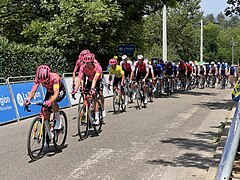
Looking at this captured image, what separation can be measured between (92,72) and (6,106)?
3.49 metres

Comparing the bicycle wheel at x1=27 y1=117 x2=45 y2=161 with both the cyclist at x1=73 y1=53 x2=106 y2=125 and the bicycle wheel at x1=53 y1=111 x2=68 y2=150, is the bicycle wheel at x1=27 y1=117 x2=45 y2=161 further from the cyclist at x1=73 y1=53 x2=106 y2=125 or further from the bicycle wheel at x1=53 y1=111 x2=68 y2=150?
the cyclist at x1=73 y1=53 x2=106 y2=125

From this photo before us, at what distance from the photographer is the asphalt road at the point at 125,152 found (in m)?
6.60

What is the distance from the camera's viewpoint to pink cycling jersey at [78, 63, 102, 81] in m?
9.68

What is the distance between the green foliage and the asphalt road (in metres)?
7.08

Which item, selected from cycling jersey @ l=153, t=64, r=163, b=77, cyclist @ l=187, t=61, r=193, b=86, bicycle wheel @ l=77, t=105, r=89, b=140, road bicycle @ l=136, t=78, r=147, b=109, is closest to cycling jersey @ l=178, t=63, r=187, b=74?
cyclist @ l=187, t=61, r=193, b=86

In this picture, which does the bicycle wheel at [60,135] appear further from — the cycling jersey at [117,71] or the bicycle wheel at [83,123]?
the cycling jersey at [117,71]

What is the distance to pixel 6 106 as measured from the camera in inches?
472

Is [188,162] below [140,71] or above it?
below

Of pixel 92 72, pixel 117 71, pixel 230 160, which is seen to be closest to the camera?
pixel 230 160

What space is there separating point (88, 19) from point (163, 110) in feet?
32.2

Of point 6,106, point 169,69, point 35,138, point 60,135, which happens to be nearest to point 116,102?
point 6,106

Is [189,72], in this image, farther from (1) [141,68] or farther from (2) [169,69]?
(1) [141,68]

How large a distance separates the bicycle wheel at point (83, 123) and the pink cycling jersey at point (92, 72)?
3.13ft

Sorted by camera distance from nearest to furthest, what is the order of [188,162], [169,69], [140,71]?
[188,162], [140,71], [169,69]
